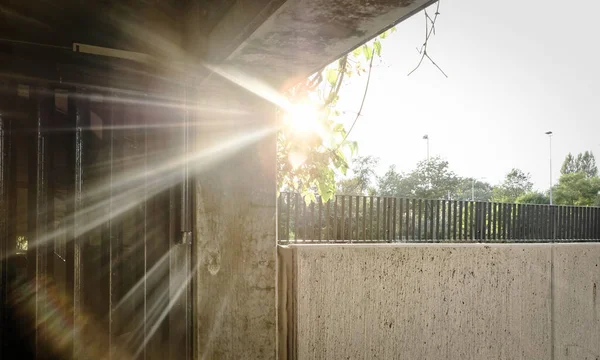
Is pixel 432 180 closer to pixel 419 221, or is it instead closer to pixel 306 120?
pixel 419 221

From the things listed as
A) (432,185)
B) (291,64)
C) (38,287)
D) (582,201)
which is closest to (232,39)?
(291,64)

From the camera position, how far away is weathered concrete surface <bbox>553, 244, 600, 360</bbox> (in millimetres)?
3846

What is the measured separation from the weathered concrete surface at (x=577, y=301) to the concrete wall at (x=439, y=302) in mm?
10

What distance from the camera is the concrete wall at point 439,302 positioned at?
9.28 ft

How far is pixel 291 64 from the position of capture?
7.11ft

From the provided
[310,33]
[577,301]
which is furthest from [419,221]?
[310,33]

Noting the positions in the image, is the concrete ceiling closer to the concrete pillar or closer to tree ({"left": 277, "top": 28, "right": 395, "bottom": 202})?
the concrete pillar

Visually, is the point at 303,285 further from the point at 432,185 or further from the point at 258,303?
the point at 432,185

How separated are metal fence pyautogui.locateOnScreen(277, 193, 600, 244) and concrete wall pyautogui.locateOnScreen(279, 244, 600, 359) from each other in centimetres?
349

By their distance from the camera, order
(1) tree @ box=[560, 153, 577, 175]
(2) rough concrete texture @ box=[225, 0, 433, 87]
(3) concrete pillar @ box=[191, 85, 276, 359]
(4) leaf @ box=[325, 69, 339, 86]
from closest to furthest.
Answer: (2) rough concrete texture @ box=[225, 0, 433, 87], (3) concrete pillar @ box=[191, 85, 276, 359], (4) leaf @ box=[325, 69, 339, 86], (1) tree @ box=[560, 153, 577, 175]

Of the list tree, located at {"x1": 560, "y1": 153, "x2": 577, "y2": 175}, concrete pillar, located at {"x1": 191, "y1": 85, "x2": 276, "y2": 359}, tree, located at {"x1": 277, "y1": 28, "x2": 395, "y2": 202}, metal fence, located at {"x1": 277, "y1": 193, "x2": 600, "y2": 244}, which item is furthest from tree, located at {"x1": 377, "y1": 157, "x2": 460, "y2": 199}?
tree, located at {"x1": 560, "y1": 153, "x2": 577, "y2": 175}

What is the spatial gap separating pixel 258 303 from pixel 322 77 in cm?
196

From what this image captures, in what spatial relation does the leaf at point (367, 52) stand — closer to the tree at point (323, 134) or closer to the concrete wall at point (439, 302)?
the tree at point (323, 134)

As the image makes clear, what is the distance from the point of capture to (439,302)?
10.7 ft
